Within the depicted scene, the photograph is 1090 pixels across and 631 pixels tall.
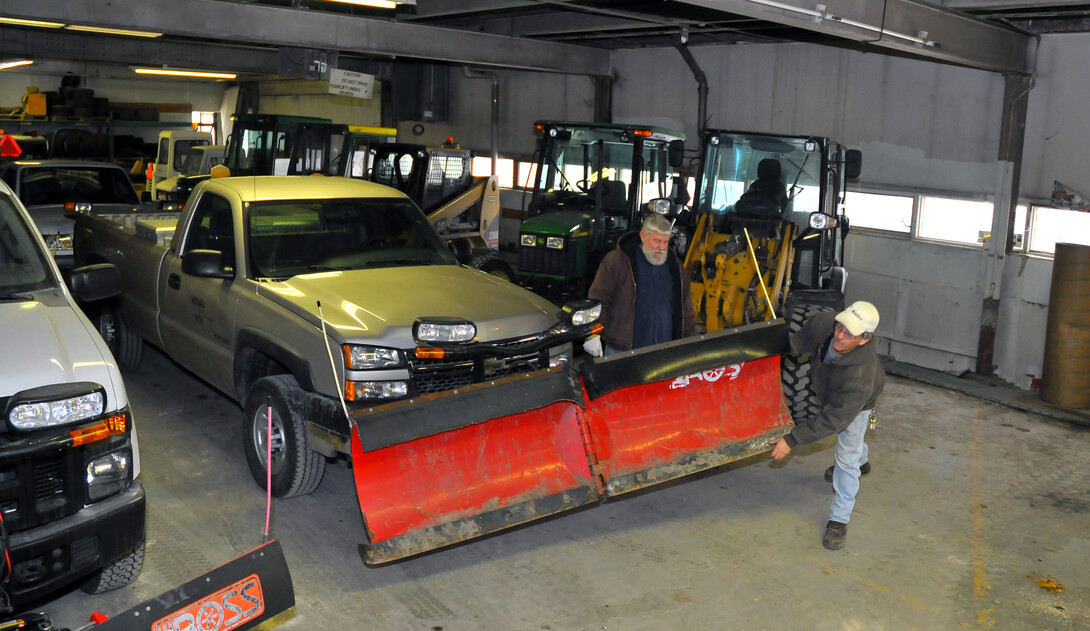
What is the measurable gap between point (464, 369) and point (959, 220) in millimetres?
6784

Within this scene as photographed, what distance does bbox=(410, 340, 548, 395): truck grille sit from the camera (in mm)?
5512

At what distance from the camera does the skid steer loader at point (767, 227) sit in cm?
866

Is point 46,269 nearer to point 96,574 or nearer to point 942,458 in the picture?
point 96,574

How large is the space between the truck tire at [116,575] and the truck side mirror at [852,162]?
6.57 metres

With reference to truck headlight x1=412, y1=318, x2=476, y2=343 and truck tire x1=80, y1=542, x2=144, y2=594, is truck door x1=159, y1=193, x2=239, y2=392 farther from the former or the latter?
truck tire x1=80, y1=542, x2=144, y2=594

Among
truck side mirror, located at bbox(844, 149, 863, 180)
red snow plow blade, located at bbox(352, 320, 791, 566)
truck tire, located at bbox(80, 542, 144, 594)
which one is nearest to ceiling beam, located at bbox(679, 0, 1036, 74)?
truck side mirror, located at bbox(844, 149, 863, 180)

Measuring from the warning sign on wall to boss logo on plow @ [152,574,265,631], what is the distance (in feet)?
33.8

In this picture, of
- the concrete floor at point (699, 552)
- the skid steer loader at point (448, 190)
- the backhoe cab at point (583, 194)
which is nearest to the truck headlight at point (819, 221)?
the concrete floor at point (699, 552)

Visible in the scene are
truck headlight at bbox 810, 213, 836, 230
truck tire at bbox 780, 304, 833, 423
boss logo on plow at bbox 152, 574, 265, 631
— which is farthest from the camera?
truck headlight at bbox 810, 213, 836, 230

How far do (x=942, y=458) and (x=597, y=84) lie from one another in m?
9.23

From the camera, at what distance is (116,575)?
4.73 meters

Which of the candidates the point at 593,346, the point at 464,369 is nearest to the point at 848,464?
the point at 593,346

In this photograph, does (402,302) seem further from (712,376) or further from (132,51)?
(132,51)

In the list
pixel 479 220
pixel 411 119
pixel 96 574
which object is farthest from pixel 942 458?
pixel 411 119
